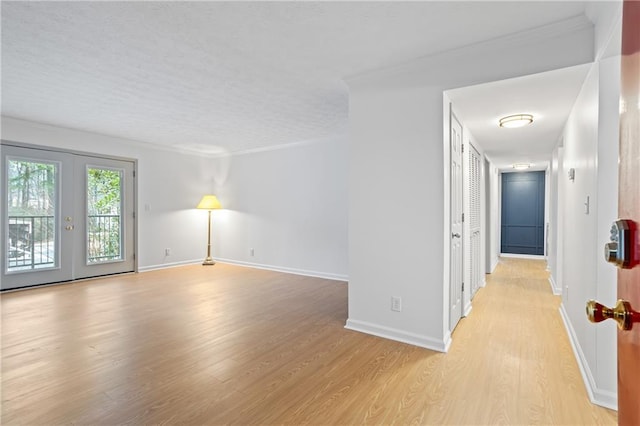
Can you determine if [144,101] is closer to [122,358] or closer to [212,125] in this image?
[212,125]

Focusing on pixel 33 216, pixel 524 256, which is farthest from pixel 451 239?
pixel 524 256

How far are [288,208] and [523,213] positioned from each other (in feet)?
19.1

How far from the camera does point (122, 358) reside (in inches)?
94.7

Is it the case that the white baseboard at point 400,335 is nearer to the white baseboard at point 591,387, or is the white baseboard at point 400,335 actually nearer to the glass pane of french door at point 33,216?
the white baseboard at point 591,387

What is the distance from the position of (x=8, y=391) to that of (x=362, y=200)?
279cm

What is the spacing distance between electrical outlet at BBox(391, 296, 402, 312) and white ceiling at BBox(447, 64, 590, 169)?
176cm

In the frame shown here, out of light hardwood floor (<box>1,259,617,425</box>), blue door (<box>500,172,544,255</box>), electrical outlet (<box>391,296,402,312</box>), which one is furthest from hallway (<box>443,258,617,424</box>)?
blue door (<box>500,172,544,255</box>)

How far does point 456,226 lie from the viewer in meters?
3.06

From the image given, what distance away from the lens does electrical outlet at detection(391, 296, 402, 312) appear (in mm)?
2748

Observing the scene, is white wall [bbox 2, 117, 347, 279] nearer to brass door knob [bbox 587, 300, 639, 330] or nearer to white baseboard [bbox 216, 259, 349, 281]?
white baseboard [bbox 216, 259, 349, 281]

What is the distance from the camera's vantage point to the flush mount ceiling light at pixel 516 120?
307 centimetres

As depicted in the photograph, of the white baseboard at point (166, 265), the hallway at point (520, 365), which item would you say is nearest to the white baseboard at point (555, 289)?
the hallway at point (520, 365)

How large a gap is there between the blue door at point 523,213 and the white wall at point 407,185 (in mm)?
6341

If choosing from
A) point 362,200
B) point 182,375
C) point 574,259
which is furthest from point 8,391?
point 574,259
